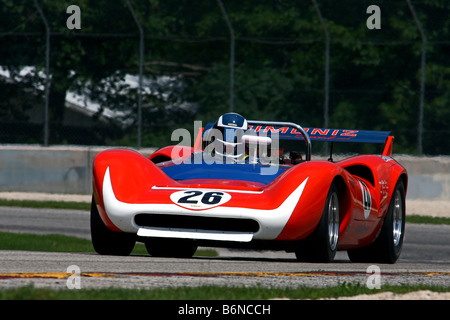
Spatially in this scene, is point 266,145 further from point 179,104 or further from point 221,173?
point 179,104

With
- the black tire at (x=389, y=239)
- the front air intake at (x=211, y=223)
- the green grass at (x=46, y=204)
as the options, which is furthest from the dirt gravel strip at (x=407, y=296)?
the green grass at (x=46, y=204)

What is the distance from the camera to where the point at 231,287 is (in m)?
5.63

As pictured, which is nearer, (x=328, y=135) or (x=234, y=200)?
(x=234, y=200)

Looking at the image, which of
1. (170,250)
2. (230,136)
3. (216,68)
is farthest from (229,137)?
(216,68)

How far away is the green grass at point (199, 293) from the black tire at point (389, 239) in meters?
3.50

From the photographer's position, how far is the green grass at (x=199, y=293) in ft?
15.5

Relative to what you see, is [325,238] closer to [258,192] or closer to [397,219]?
[258,192]

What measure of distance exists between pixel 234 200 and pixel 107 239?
136cm

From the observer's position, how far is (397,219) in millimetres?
9859

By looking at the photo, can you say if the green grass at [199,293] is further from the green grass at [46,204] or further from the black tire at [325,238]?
the green grass at [46,204]

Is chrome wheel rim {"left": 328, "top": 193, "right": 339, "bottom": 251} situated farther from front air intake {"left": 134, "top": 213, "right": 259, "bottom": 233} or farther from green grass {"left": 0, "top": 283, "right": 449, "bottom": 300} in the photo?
green grass {"left": 0, "top": 283, "right": 449, "bottom": 300}

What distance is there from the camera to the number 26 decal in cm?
730

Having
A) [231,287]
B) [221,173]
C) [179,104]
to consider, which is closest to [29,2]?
[179,104]
